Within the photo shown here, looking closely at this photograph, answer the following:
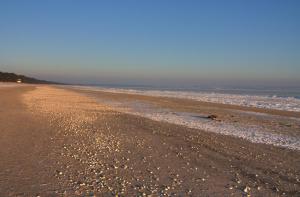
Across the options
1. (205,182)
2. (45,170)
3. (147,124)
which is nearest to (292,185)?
(205,182)

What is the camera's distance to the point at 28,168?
849cm

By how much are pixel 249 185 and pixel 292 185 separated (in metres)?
1.00

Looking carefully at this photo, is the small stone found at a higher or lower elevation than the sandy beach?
Result: lower

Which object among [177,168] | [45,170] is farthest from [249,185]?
[45,170]

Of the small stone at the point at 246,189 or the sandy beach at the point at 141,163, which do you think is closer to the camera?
the sandy beach at the point at 141,163

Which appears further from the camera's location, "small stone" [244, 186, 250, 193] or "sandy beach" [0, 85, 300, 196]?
"small stone" [244, 186, 250, 193]

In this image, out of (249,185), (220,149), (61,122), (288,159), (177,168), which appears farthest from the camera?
(61,122)

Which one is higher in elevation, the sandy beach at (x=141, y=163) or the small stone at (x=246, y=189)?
the sandy beach at (x=141, y=163)

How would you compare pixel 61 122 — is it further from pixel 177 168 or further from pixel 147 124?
pixel 177 168

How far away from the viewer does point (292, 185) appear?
815 cm

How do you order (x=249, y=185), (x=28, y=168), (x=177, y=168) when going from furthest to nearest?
1. (x=177, y=168)
2. (x=28, y=168)
3. (x=249, y=185)

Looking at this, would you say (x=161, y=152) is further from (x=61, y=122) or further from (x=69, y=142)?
(x=61, y=122)

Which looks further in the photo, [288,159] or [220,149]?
[220,149]

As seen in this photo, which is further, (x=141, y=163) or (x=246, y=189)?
(x=141, y=163)
